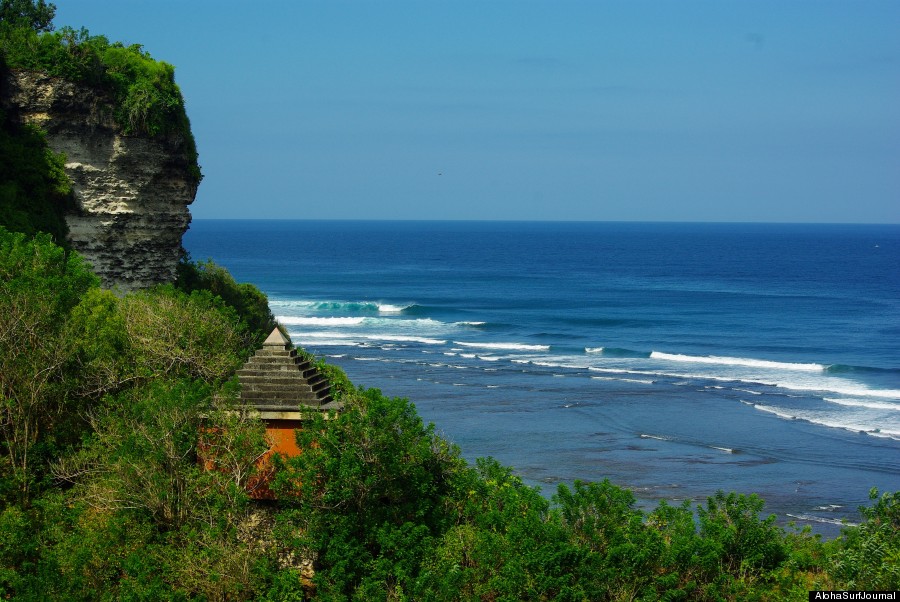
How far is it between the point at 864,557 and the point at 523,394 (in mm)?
27911

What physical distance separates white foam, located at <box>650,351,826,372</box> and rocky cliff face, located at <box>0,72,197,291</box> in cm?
3047

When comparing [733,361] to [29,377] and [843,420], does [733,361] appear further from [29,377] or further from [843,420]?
[29,377]

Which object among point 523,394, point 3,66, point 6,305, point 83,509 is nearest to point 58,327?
point 6,305

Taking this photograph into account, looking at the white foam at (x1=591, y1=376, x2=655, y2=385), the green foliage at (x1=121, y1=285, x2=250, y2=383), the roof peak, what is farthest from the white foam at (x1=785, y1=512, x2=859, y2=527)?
the white foam at (x1=591, y1=376, x2=655, y2=385)

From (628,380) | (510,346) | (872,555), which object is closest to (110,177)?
(872,555)

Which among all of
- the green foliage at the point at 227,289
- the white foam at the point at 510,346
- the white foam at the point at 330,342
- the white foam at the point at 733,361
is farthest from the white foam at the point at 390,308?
the green foliage at the point at 227,289

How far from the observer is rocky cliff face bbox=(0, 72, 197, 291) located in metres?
26.0

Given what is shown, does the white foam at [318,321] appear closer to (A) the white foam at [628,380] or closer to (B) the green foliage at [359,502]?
(A) the white foam at [628,380]

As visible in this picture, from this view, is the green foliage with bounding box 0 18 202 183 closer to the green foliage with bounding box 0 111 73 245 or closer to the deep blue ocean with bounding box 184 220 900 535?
the green foliage with bounding box 0 111 73 245

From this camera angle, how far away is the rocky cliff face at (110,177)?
26047 mm

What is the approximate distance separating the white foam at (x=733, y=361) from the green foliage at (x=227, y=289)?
23.5 meters

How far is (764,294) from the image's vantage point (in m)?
83.3

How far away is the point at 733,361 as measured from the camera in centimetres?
4981

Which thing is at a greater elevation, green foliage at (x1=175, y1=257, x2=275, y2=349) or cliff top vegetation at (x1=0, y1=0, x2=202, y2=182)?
cliff top vegetation at (x1=0, y1=0, x2=202, y2=182)
